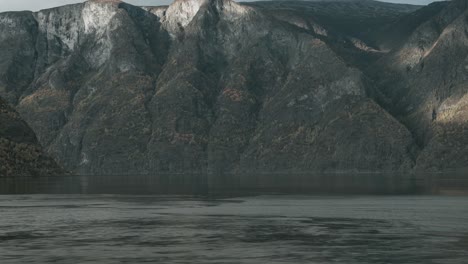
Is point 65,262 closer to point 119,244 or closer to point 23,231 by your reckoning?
point 119,244

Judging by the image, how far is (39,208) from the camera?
5049 inches

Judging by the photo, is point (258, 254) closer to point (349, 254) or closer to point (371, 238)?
point (349, 254)

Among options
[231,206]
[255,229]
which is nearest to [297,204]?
[231,206]

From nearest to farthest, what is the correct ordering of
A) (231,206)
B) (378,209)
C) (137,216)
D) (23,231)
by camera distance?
1. (23,231)
2. (137,216)
3. (378,209)
4. (231,206)

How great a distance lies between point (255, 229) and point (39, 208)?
46381 mm

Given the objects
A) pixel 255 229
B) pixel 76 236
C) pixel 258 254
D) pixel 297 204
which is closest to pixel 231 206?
pixel 297 204

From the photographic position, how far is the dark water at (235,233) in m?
68.5

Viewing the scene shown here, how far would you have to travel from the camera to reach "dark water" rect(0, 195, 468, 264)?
225 ft

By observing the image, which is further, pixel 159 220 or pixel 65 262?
pixel 159 220

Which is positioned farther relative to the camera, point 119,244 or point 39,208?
point 39,208

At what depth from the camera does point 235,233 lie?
8662 centimetres

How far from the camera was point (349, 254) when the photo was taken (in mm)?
69312

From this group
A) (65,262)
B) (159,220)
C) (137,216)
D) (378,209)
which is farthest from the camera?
(378,209)

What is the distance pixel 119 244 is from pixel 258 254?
42.7ft
